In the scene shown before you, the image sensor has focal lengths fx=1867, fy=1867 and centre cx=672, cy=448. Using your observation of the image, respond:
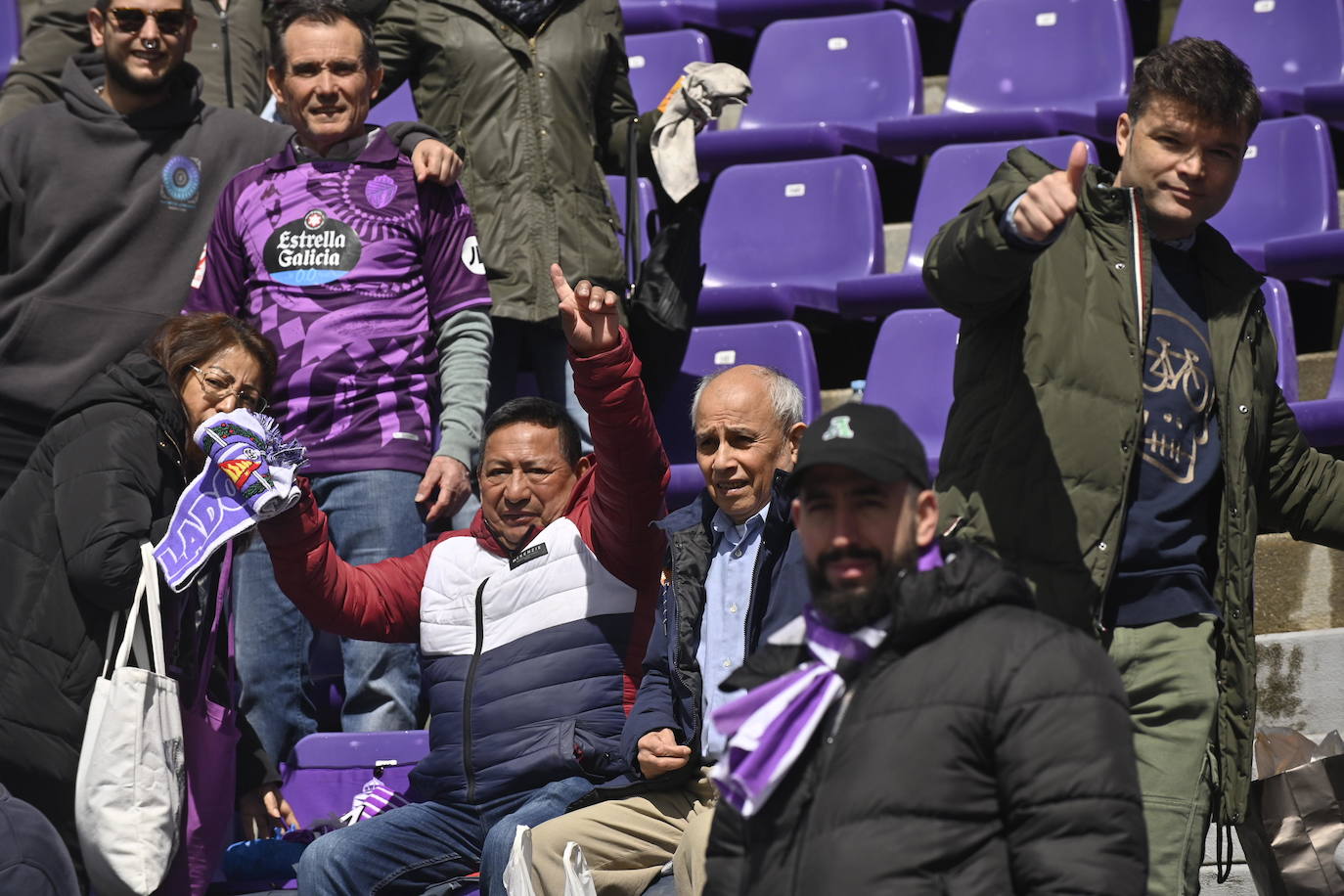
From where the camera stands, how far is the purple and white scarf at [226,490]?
3.53m

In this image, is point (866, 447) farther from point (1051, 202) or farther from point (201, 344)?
point (201, 344)

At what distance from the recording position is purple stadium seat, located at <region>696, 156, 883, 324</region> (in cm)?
587

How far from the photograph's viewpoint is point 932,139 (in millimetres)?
6141

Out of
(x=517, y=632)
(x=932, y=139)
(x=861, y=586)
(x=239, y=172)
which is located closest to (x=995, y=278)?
(x=861, y=586)

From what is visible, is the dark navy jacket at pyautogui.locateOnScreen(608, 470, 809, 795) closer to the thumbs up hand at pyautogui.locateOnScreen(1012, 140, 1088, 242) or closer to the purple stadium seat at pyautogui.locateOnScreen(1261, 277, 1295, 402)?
the thumbs up hand at pyautogui.locateOnScreen(1012, 140, 1088, 242)

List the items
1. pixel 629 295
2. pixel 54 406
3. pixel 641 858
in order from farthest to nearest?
pixel 629 295 → pixel 54 406 → pixel 641 858

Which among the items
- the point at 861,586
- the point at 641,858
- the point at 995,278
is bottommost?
the point at 641,858

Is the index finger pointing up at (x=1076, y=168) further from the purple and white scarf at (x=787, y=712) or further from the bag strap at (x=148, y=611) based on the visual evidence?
the bag strap at (x=148, y=611)

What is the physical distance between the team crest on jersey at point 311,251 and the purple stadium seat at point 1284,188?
2587mm

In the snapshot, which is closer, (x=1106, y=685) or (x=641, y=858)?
(x=1106, y=685)

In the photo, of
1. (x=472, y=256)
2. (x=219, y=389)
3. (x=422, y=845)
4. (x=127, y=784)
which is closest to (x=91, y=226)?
(x=472, y=256)

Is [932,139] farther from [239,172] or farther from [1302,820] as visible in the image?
[1302,820]

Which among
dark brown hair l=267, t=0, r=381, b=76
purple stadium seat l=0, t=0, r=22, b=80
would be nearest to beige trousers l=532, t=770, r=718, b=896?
dark brown hair l=267, t=0, r=381, b=76

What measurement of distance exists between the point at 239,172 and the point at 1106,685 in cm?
311
